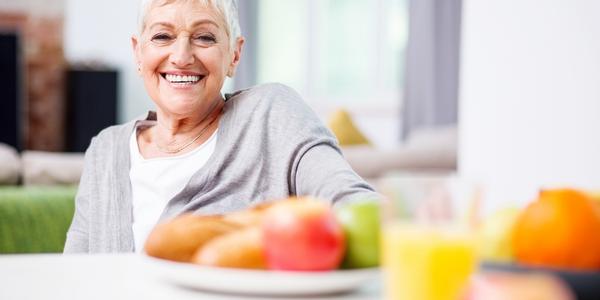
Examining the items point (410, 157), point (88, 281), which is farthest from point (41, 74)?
point (88, 281)

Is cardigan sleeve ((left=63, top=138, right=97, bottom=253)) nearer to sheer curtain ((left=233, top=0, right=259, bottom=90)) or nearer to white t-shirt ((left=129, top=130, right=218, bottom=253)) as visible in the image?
white t-shirt ((left=129, top=130, right=218, bottom=253))

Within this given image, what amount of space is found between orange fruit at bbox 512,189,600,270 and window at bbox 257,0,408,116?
5994mm

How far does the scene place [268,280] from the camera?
71 cm

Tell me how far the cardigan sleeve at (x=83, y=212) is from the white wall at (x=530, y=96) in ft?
4.86

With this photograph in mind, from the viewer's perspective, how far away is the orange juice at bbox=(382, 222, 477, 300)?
602 millimetres

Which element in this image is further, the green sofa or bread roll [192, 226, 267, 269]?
the green sofa

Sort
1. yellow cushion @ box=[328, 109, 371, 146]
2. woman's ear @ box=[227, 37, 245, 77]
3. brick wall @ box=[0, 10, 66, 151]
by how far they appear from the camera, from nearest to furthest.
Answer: woman's ear @ box=[227, 37, 245, 77] → yellow cushion @ box=[328, 109, 371, 146] → brick wall @ box=[0, 10, 66, 151]

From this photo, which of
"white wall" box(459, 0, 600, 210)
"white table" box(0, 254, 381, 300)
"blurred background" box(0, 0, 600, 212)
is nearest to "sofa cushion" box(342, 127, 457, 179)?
"white wall" box(459, 0, 600, 210)

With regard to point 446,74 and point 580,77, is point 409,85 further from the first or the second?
point 580,77

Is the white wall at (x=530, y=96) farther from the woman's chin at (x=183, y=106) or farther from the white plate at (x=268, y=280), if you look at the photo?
the white plate at (x=268, y=280)

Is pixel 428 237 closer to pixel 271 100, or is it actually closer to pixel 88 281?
pixel 88 281

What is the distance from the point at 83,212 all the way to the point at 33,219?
1.40ft

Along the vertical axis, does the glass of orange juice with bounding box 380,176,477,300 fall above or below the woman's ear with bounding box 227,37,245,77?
below

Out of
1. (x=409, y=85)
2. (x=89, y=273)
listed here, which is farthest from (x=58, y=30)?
(x=89, y=273)
